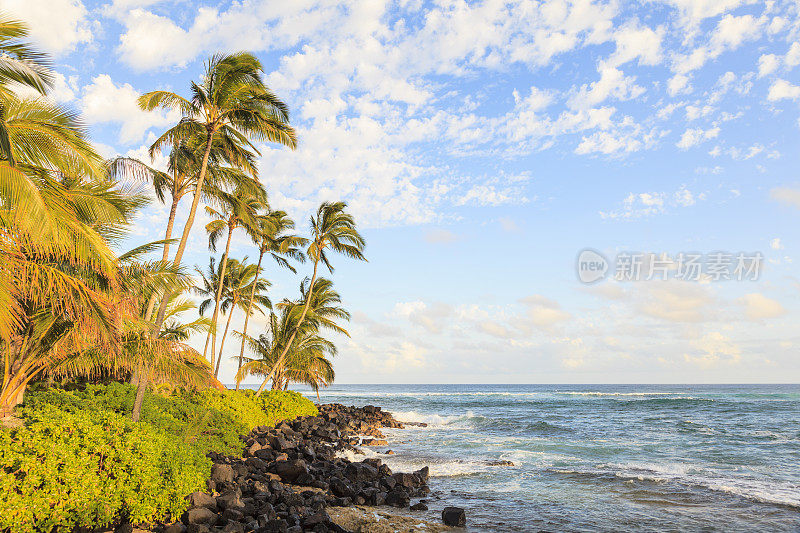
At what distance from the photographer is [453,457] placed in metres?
17.0

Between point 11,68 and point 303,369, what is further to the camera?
point 303,369

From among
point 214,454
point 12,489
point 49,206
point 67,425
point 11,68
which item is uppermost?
point 11,68

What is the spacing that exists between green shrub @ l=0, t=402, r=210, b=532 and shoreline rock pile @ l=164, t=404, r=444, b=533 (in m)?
0.57

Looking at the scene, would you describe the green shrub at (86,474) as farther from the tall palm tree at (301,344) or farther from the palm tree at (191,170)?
the tall palm tree at (301,344)

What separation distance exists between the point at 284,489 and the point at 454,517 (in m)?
3.72

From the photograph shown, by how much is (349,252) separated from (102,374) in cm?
1261

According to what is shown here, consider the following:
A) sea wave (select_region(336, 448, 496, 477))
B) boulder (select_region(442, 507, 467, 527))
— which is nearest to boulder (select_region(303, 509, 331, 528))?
boulder (select_region(442, 507, 467, 527))

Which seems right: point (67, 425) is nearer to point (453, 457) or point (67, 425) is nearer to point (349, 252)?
point (453, 457)

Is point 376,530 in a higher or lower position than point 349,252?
lower

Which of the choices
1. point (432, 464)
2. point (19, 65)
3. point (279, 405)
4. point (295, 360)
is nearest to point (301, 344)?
point (295, 360)

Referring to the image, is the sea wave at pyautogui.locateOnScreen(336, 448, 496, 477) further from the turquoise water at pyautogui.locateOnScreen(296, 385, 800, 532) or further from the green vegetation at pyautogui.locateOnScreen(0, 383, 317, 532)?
the green vegetation at pyautogui.locateOnScreen(0, 383, 317, 532)

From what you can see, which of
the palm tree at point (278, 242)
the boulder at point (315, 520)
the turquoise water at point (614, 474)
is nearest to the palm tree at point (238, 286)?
the palm tree at point (278, 242)

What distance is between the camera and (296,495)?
371 inches

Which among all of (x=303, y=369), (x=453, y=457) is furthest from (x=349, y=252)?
(x=453, y=457)
